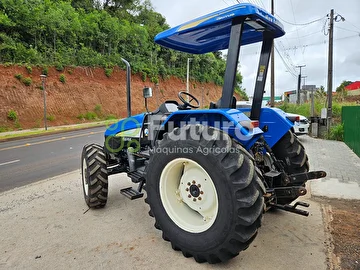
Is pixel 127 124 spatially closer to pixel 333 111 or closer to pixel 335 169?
pixel 335 169

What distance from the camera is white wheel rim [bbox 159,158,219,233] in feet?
8.44

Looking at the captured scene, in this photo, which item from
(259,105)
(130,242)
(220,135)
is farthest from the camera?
(259,105)

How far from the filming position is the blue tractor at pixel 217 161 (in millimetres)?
2262

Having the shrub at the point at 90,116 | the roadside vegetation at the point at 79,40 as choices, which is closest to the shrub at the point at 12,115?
the roadside vegetation at the point at 79,40

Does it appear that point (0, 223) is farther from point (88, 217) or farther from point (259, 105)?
point (259, 105)

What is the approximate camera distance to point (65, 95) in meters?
24.6

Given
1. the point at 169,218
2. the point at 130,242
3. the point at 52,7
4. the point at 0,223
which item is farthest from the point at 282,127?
the point at 52,7

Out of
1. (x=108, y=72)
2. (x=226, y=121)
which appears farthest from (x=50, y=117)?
(x=226, y=121)

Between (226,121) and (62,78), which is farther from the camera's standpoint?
(62,78)

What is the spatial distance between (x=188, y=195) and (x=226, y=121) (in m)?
0.86

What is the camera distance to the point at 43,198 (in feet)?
14.7

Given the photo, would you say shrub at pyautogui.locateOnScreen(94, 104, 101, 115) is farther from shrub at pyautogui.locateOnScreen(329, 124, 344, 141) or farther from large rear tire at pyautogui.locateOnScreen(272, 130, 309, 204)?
large rear tire at pyautogui.locateOnScreen(272, 130, 309, 204)

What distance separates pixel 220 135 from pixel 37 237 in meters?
2.49

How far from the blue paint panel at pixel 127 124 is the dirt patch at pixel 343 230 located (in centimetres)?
285
